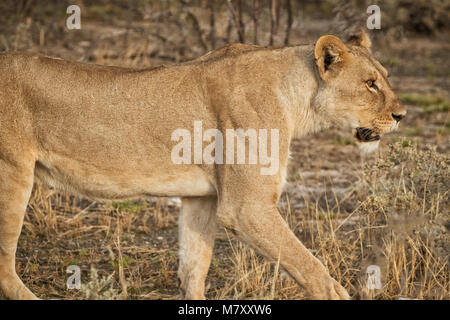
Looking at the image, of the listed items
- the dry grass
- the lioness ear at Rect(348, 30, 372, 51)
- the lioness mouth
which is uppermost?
the lioness ear at Rect(348, 30, 372, 51)

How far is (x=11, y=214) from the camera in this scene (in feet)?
14.1

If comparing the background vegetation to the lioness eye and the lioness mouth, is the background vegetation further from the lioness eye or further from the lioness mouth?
the lioness eye

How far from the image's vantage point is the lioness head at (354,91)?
4285 millimetres

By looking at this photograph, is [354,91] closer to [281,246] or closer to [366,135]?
[366,135]

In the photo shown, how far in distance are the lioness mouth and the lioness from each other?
0.07 metres

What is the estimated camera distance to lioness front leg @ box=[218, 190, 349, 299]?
403cm

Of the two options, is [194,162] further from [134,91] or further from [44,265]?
[44,265]

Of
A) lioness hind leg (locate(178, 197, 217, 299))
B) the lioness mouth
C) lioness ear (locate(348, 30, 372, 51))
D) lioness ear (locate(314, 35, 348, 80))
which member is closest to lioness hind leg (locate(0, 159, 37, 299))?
lioness hind leg (locate(178, 197, 217, 299))

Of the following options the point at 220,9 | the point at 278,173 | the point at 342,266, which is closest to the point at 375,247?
the point at 342,266

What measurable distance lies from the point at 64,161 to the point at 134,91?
22.3 inches

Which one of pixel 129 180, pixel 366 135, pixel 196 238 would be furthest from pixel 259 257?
pixel 129 180

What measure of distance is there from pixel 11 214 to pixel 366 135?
7.01ft
